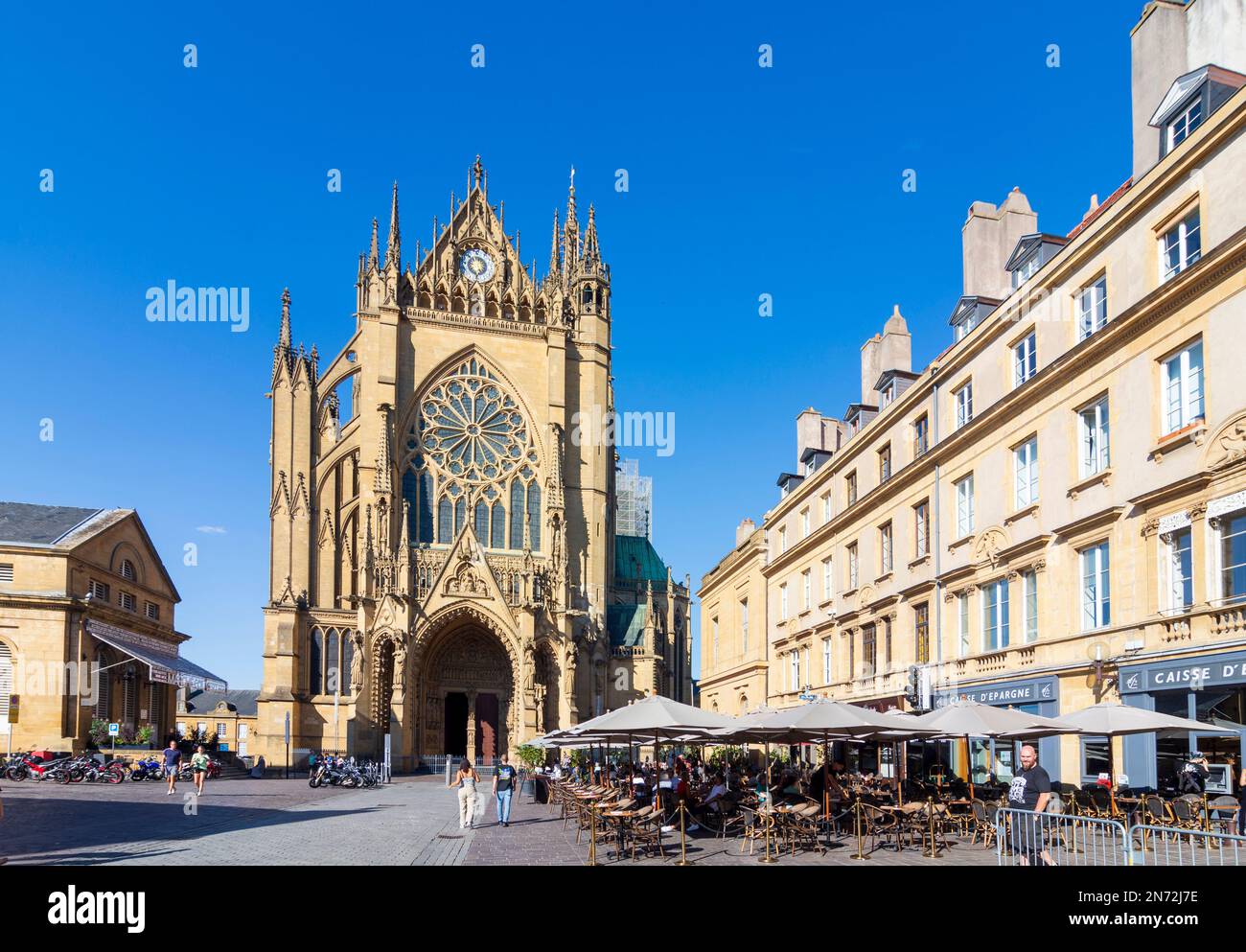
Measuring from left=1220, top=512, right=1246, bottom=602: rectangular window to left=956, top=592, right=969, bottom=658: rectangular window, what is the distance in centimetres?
978

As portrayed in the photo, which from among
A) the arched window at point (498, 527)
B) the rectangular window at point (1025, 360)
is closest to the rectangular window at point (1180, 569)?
the rectangular window at point (1025, 360)

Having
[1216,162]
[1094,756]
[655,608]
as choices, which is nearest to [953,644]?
[1094,756]

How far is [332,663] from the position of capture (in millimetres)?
54656

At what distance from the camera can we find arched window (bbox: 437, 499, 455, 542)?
58.9 m

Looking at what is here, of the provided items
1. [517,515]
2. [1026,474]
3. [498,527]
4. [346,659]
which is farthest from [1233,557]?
[517,515]

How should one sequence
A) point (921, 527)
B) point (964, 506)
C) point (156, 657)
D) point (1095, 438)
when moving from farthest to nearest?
point (156, 657) < point (921, 527) < point (964, 506) < point (1095, 438)

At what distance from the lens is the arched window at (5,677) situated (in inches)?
1668

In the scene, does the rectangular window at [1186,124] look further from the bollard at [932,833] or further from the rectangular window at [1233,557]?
the bollard at [932,833]

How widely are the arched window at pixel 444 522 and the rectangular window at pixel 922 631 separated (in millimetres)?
32750

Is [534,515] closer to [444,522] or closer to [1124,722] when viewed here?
[444,522]

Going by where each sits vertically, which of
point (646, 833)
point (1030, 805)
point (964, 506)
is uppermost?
point (964, 506)

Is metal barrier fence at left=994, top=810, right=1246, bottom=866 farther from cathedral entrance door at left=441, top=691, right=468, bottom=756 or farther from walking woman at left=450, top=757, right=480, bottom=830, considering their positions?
cathedral entrance door at left=441, top=691, right=468, bottom=756

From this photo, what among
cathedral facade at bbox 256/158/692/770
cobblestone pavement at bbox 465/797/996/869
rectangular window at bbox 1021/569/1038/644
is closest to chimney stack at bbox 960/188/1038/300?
rectangular window at bbox 1021/569/1038/644

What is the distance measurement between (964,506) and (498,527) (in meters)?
34.6
